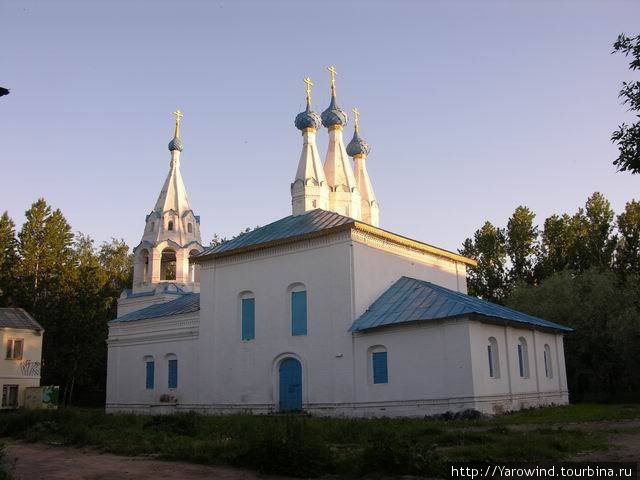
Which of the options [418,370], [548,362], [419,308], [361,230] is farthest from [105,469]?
[548,362]

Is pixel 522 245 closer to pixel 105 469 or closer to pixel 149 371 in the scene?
pixel 149 371

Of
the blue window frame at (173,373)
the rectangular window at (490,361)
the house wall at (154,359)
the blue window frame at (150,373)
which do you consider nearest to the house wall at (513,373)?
the rectangular window at (490,361)

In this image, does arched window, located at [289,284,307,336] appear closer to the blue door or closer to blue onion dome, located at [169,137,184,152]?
the blue door

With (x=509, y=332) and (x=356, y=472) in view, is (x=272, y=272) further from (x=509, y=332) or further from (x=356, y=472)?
(x=356, y=472)

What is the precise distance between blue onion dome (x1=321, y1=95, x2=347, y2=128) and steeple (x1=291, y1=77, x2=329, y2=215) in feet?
3.02

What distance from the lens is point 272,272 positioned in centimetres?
2464

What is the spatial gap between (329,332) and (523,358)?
7.04 meters

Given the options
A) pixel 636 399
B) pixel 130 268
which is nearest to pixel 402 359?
pixel 636 399

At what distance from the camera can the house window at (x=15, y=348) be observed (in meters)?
33.9

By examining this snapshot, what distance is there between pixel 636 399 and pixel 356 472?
23.9m

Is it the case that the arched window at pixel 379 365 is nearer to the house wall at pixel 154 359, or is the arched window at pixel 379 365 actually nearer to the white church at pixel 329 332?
the white church at pixel 329 332

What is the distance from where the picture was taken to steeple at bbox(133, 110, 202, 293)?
35.0 m

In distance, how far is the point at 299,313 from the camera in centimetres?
2359

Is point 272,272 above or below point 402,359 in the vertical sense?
above
